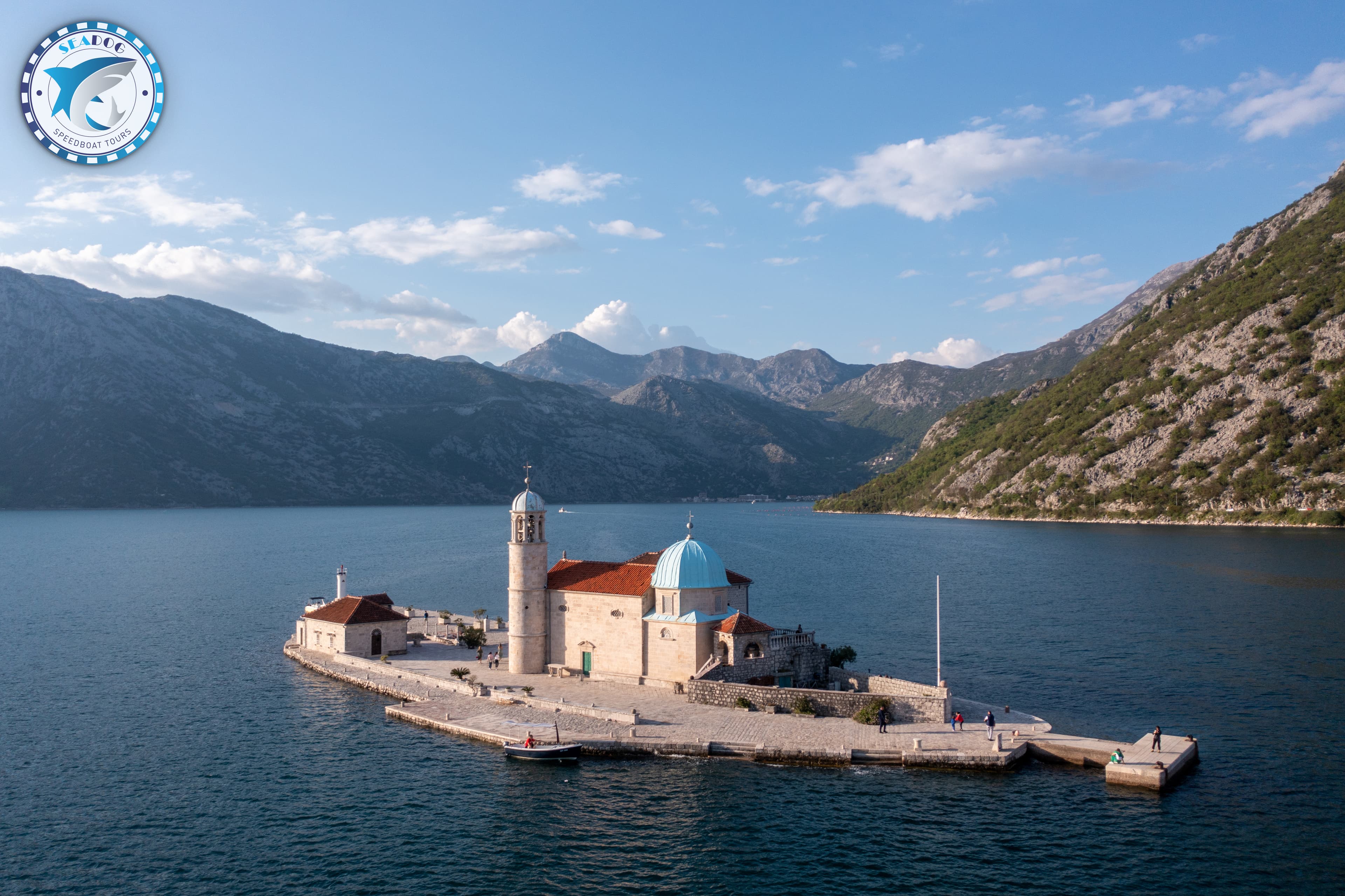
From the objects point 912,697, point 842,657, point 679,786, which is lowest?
point 679,786

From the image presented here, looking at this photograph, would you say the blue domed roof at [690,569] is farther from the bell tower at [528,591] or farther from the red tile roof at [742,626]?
the bell tower at [528,591]

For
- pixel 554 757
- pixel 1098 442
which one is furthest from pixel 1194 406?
pixel 554 757

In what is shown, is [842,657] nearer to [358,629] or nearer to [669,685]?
[669,685]

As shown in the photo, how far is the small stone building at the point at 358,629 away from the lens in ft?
211

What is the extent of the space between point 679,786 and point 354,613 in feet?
119

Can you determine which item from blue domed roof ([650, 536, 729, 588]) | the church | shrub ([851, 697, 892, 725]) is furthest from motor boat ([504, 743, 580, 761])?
shrub ([851, 697, 892, 725])

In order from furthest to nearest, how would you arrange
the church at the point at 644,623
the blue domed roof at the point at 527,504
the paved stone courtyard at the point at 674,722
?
the blue domed roof at the point at 527,504 < the church at the point at 644,623 < the paved stone courtyard at the point at 674,722

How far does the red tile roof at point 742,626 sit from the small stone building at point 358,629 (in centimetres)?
2900

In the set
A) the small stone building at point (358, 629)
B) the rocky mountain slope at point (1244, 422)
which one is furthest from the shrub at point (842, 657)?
the rocky mountain slope at point (1244, 422)

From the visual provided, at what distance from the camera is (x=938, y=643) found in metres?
52.8

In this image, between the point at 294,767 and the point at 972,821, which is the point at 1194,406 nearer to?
the point at 972,821

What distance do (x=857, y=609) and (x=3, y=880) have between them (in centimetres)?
7381

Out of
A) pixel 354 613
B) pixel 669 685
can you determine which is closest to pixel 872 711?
pixel 669 685

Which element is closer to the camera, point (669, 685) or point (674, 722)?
point (674, 722)
